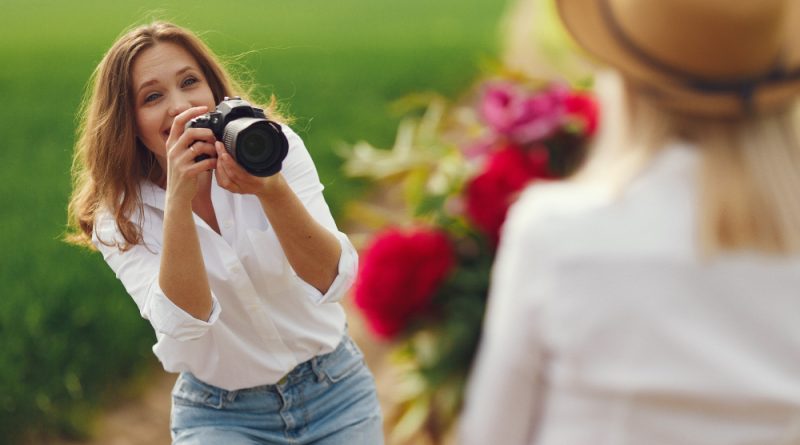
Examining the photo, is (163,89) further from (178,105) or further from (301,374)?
(301,374)

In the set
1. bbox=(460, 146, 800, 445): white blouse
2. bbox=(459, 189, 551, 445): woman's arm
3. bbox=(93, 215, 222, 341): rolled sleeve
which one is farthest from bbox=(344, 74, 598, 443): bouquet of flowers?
bbox=(460, 146, 800, 445): white blouse

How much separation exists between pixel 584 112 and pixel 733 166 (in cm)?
125

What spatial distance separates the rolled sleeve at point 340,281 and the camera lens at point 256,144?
255mm

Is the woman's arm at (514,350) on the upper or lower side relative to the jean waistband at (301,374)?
upper

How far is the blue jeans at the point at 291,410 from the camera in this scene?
1.91 m

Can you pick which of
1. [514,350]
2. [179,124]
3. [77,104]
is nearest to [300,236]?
[179,124]

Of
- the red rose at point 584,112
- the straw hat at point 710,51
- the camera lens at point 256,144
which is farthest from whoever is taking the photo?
the red rose at point 584,112

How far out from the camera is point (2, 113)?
7652 millimetres

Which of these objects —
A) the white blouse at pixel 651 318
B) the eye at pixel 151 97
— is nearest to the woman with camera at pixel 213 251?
the eye at pixel 151 97

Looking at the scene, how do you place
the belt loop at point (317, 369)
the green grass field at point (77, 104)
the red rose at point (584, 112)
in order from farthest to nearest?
the green grass field at point (77, 104) → the red rose at point (584, 112) → the belt loop at point (317, 369)

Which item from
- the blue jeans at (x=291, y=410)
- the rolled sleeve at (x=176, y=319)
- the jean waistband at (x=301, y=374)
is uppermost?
the rolled sleeve at (x=176, y=319)

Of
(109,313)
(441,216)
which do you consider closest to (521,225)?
(441,216)

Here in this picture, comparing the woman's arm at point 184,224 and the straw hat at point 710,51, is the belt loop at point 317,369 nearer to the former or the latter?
the woman's arm at point 184,224

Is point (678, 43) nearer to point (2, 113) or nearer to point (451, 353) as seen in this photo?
point (451, 353)
